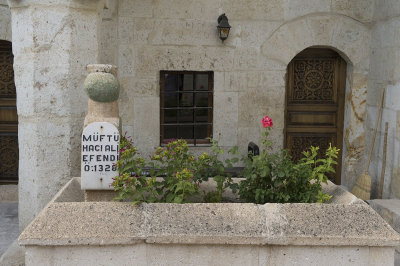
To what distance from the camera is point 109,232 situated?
2.55 meters

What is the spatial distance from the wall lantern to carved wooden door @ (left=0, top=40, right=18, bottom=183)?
267 cm

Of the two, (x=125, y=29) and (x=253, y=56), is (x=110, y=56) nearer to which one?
(x=125, y=29)

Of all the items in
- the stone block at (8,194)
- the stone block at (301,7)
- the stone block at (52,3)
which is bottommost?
the stone block at (8,194)

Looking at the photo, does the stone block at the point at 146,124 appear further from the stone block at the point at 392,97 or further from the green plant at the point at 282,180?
the stone block at the point at 392,97

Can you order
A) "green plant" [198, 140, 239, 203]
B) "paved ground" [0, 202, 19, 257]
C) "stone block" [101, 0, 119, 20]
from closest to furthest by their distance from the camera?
"green plant" [198, 140, 239, 203] < "paved ground" [0, 202, 19, 257] < "stone block" [101, 0, 119, 20]

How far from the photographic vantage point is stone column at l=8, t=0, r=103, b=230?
3406 mm

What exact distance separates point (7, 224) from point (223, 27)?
11.1 feet

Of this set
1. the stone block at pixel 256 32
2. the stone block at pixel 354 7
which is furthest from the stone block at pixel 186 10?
the stone block at pixel 354 7

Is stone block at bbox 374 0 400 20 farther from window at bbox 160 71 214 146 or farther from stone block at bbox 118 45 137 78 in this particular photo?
stone block at bbox 118 45 137 78

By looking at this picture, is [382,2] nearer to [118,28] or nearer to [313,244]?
[118,28]

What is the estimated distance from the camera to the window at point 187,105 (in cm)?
565

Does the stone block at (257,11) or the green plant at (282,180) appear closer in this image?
the green plant at (282,180)

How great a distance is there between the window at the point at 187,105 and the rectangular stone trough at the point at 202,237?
3082 mm

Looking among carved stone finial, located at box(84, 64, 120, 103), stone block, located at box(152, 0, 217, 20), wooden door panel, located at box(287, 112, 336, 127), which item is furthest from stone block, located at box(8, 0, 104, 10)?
wooden door panel, located at box(287, 112, 336, 127)
